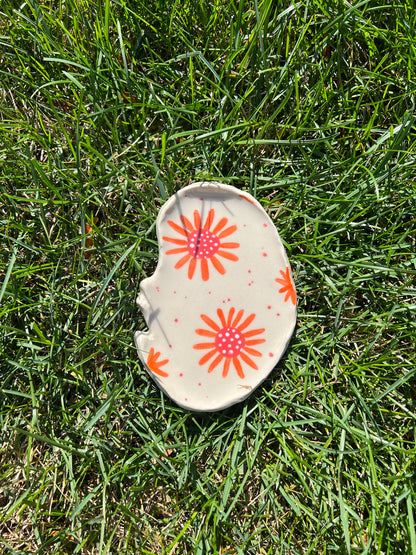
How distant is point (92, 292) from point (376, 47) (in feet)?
3.53

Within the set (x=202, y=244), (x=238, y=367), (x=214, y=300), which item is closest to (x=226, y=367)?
(x=238, y=367)

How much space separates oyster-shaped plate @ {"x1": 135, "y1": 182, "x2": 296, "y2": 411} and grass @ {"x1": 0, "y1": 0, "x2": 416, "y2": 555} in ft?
0.24

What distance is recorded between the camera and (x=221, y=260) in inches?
52.2

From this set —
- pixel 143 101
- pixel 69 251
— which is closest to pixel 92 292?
pixel 69 251

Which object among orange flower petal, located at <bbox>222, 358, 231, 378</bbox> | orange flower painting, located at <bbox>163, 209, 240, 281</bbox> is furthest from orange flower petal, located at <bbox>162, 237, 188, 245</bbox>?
orange flower petal, located at <bbox>222, 358, 231, 378</bbox>

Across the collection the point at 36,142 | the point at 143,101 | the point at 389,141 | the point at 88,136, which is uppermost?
the point at 389,141

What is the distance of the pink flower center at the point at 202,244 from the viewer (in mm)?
1328

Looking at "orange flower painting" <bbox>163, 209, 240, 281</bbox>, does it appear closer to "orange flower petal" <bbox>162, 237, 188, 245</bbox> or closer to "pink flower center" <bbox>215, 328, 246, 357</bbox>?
"orange flower petal" <bbox>162, 237, 188, 245</bbox>

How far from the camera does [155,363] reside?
1294mm

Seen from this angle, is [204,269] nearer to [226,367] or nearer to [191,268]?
[191,268]

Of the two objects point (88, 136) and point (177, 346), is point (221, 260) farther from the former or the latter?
point (88, 136)

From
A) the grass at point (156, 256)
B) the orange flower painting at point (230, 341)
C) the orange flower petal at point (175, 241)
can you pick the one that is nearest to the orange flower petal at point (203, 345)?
the orange flower painting at point (230, 341)

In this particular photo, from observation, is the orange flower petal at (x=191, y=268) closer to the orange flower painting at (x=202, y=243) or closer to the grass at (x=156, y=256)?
the orange flower painting at (x=202, y=243)

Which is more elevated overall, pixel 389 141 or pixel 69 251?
pixel 389 141
